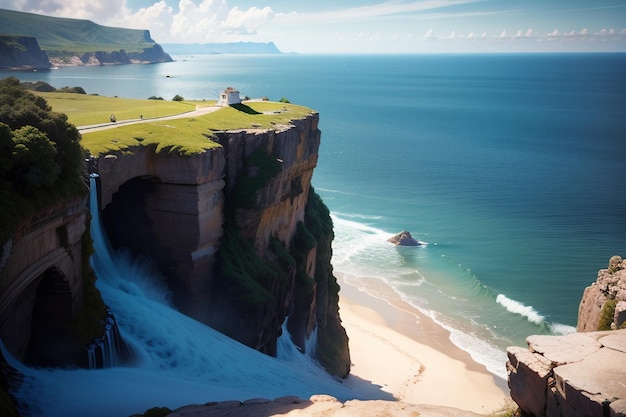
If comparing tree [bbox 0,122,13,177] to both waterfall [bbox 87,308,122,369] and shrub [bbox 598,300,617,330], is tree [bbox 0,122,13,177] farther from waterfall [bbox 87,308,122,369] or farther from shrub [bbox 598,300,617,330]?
shrub [bbox 598,300,617,330]

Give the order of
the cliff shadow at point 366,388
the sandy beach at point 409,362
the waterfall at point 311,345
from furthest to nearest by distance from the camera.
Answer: the waterfall at point 311,345 < the sandy beach at point 409,362 < the cliff shadow at point 366,388

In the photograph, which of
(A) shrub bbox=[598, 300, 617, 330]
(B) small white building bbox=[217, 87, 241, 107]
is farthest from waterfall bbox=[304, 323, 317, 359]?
(A) shrub bbox=[598, 300, 617, 330]

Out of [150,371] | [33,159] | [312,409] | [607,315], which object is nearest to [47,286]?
[150,371]

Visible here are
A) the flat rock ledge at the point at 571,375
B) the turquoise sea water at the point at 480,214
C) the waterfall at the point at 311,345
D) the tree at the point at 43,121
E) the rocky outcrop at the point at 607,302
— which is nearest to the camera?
the flat rock ledge at the point at 571,375

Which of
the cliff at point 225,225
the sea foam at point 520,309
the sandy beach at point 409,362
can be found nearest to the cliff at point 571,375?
the cliff at point 225,225

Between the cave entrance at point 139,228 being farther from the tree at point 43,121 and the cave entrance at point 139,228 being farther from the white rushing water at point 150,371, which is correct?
the tree at point 43,121

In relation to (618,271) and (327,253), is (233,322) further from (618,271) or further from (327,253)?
(618,271)

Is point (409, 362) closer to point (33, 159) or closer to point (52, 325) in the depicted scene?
point (52, 325)
